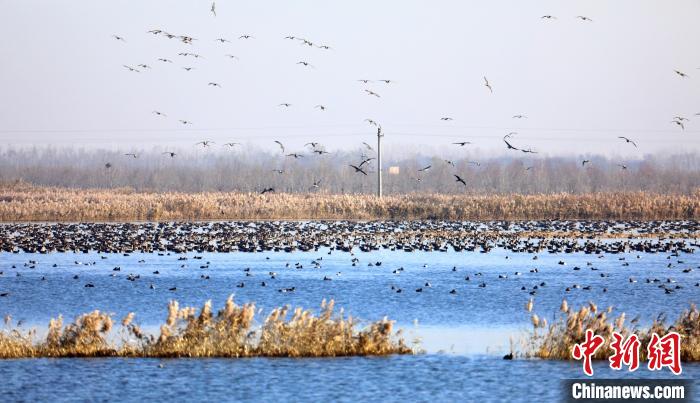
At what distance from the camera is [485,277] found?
4522cm

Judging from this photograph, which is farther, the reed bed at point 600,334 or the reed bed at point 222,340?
the reed bed at point 222,340

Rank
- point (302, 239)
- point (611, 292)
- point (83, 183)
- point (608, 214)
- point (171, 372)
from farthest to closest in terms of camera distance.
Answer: point (83, 183), point (608, 214), point (302, 239), point (611, 292), point (171, 372)

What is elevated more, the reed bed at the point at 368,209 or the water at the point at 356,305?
the reed bed at the point at 368,209

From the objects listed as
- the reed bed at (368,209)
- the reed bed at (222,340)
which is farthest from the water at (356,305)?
the reed bed at (368,209)

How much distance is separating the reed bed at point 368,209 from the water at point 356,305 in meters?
23.5

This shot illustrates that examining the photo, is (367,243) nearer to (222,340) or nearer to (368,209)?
(368,209)

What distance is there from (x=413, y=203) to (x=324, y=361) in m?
59.2

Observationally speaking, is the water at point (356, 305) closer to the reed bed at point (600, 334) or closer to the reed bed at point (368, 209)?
the reed bed at point (600, 334)

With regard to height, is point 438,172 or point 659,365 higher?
point 438,172

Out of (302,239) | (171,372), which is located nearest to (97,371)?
(171,372)

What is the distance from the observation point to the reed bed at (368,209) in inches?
3088

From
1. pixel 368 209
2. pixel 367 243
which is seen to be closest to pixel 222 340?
pixel 367 243

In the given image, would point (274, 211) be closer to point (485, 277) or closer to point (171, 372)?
point (485, 277)

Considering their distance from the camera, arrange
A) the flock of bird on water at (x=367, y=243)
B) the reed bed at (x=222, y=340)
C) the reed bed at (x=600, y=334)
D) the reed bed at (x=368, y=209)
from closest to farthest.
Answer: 1. the reed bed at (x=600, y=334)
2. the reed bed at (x=222, y=340)
3. the flock of bird on water at (x=367, y=243)
4. the reed bed at (x=368, y=209)
